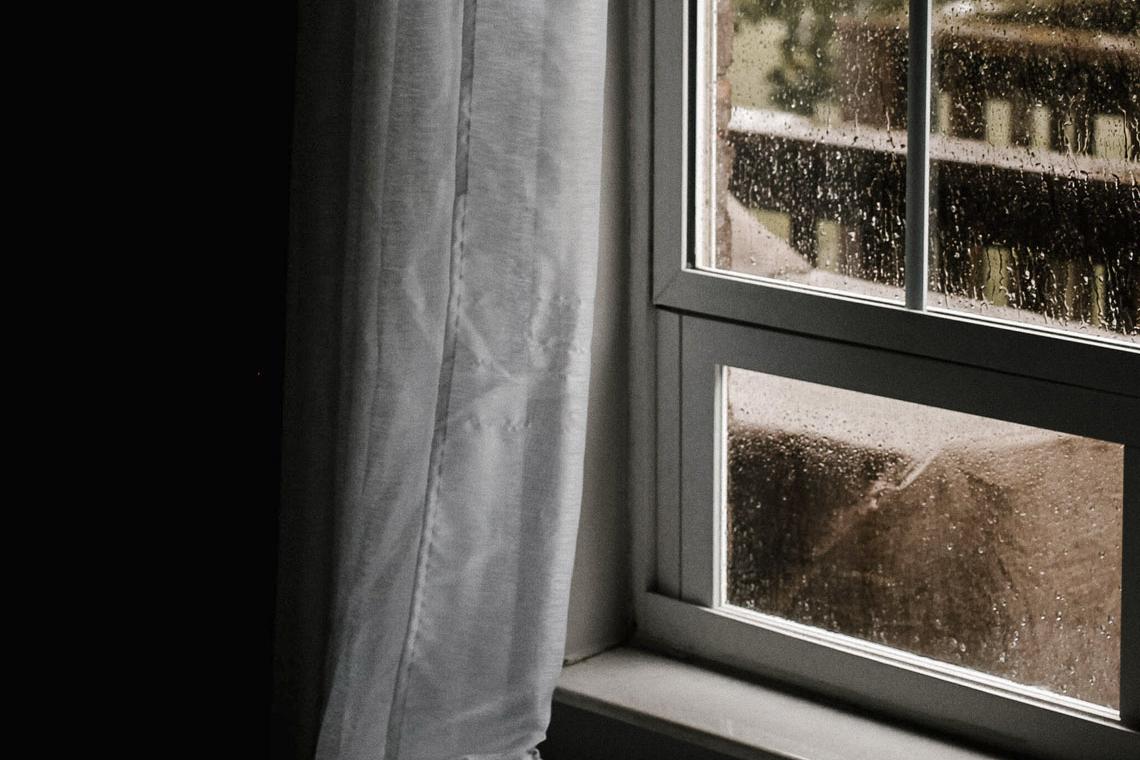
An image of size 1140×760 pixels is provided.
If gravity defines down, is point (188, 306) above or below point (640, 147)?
below

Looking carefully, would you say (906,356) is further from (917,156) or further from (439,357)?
(439,357)

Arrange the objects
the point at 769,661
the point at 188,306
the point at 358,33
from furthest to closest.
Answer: the point at 769,661, the point at 188,306, the point at 358,33

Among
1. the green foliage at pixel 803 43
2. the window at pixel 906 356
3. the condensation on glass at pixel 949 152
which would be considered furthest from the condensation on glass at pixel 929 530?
the green foliage at pixel 803 43

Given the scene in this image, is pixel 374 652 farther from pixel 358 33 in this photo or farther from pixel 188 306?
pixel 358 33

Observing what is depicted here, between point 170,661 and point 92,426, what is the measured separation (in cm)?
24

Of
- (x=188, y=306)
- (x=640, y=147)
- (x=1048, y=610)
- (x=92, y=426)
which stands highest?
(x=640, y=147)

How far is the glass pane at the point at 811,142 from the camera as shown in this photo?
4.61 feet

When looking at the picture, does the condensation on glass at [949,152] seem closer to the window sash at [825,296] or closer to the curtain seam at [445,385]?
the window sash at [825,296]

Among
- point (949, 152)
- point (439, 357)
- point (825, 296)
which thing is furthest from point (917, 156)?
point (439, 357)

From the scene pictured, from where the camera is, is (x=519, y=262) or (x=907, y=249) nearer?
(x=519, y=262)

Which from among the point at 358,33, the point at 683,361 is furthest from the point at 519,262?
the point at 683,361

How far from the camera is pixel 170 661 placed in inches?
55.1

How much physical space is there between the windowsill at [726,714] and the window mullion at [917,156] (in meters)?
0.42

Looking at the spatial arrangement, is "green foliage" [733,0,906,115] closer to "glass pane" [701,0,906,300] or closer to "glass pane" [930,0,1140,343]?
"glass pane" [701,0,906,300]
